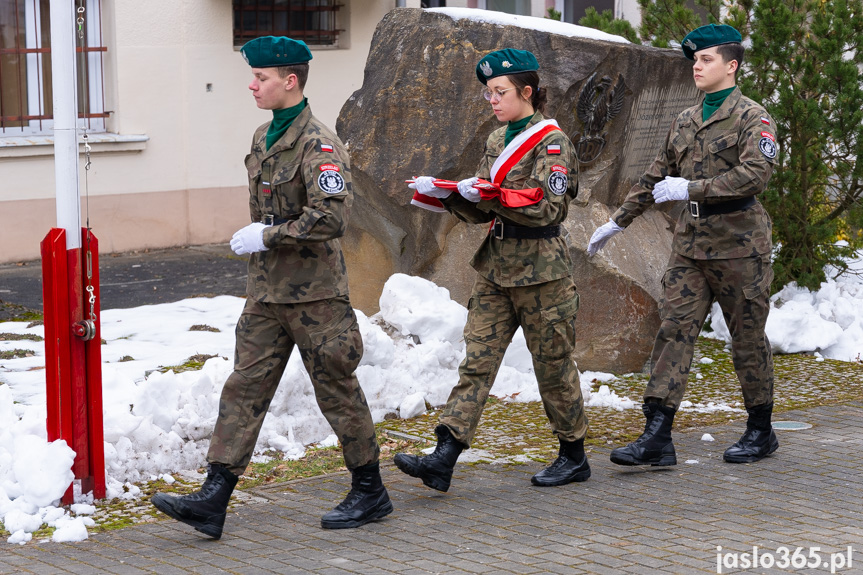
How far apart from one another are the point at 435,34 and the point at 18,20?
18.3ft

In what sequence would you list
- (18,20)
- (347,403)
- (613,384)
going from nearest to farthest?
1. (347,403)
2. (613,384)
3. (18,20)

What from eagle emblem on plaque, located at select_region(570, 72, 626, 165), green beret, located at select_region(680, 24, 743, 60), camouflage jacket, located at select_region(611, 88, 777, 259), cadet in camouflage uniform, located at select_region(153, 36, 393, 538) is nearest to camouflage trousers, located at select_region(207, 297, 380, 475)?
Result: cadet in camouflage uniform, located at select_region(153, 36, 393, 538)

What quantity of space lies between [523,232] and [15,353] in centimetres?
400

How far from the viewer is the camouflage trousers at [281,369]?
450cm

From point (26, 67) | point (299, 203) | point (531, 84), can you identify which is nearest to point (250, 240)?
point (299, 203)

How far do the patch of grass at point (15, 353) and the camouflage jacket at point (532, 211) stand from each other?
12.2ft

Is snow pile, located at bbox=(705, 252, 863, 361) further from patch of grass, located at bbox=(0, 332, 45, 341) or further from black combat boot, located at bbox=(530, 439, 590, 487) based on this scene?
patch of grass, located at bbox=(0, 332, 45, 341)

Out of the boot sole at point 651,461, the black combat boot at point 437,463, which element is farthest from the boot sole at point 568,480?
the black combat boot at point 437,463

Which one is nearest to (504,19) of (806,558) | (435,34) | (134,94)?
(435,34)

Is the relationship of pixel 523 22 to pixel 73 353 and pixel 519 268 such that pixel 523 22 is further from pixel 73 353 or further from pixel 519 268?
pixel 73 353

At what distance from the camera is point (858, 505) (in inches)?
192

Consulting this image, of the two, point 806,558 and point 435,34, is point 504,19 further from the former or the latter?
point 806,558

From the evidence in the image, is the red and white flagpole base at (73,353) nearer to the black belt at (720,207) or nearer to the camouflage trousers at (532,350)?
the camouflage trousers at (532,350)

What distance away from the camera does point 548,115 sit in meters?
7.24
